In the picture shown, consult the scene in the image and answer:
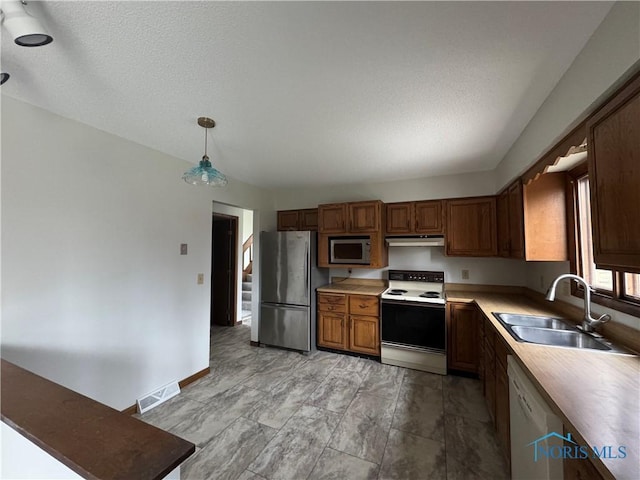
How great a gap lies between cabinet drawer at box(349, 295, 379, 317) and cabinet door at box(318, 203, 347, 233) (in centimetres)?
93

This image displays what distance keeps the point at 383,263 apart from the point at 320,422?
1.97 metres

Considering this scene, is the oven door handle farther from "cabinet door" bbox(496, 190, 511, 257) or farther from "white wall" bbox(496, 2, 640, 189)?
"white wall" bbox(496, 2, 640, 189)

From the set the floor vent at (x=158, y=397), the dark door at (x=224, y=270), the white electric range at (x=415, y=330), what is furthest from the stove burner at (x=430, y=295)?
the dark door at (x=224, y=270)

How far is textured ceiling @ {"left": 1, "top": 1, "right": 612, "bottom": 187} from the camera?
3.41ft

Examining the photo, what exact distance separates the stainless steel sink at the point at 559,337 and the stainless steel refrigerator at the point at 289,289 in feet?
7.49

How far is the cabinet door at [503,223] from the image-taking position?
8.75 ft

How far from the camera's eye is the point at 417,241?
126 inches

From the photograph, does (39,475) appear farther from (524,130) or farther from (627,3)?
(524,130)

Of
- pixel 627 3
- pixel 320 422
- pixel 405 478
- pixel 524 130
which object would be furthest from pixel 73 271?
pixel 524 130

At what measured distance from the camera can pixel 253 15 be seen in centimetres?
104

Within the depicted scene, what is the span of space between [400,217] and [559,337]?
2.03 metres

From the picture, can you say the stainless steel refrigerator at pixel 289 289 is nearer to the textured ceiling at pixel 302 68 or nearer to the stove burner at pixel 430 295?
the stove burner at pixel 430 295

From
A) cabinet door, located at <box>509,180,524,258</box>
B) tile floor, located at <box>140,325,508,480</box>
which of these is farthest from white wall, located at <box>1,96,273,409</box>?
cabinet door, located at <box>509,180,524,258</box>

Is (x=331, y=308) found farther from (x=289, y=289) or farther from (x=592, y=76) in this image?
(x=592, y=76)
